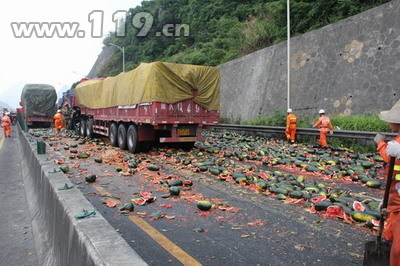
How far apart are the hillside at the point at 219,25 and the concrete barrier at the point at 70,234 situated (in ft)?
69.2

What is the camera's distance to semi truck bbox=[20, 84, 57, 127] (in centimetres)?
3019

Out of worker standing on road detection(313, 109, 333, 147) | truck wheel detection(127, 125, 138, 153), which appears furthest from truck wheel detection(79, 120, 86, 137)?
worker standing on road detection(313, 109, 333, 147)

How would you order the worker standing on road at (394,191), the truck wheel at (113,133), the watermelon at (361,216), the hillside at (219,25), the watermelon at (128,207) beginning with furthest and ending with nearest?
the hillside at (219,25) < the truck wheel at (113,133) < the watermelon at (128,207) < the watermelon at (361,216) < the worker standing on road at (394,191)

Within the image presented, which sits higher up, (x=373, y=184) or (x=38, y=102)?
(x=38, y=102)

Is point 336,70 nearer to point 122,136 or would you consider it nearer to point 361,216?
point 122,136

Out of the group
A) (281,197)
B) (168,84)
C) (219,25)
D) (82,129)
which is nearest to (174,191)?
(281,197)

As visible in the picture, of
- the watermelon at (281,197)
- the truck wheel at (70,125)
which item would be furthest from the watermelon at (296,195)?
the truck wheel at (70,125)

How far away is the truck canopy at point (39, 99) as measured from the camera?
30148mm

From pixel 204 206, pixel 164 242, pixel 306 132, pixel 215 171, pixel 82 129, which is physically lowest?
pixel 164 242

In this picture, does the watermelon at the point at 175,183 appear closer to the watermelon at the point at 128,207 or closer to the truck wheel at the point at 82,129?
the watermelon at the point at 128,207

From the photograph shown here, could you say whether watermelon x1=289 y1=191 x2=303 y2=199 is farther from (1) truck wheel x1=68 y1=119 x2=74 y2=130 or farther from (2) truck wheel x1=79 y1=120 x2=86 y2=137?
(1) truck wheel x1=68 y1=119 x2=74 y2=130

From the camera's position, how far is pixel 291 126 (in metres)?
15.8

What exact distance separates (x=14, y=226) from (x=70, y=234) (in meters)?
3.04

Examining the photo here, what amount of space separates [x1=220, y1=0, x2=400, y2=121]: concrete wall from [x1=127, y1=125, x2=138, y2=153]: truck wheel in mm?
11203
